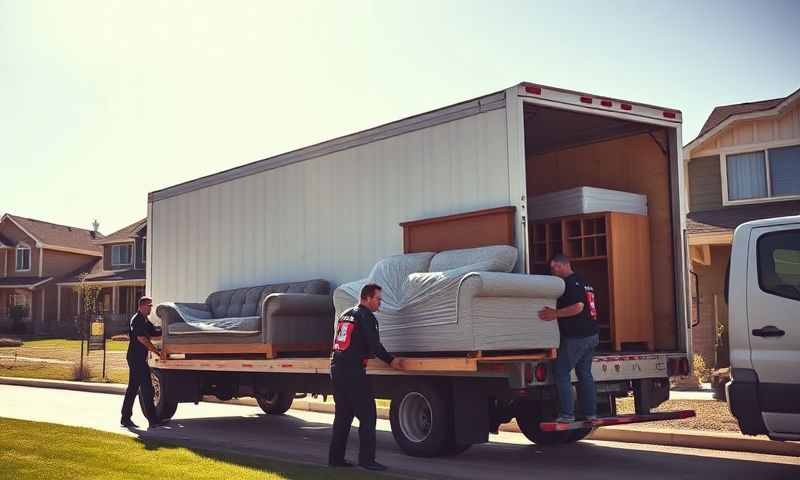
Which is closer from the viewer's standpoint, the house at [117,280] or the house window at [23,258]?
the house at [117,280]

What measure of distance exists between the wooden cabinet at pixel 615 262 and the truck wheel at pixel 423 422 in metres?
2.05

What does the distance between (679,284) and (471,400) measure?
9.19 ft

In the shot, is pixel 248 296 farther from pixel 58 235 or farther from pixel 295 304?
pixel 58 235

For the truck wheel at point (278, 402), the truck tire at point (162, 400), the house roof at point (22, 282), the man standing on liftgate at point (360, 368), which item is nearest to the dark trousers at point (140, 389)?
the truck tire at point (162, 400)

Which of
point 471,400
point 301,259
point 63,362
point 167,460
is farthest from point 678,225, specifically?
point 63,362

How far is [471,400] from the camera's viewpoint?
9320 mm

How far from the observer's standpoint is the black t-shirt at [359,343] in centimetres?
907

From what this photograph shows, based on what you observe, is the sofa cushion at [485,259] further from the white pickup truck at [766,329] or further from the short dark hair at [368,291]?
the white pickup truck at [766,329]

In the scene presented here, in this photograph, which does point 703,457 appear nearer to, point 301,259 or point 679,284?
point 679,284

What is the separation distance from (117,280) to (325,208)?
4042 cm

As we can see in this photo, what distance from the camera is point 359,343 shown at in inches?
359

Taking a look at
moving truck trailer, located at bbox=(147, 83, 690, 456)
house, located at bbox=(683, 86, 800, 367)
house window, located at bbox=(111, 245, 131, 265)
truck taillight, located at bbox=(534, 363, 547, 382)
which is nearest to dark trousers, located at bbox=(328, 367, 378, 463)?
moving truck trailer, located at bbox=(147, 83, 690, 456)

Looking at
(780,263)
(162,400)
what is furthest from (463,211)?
(162,400)

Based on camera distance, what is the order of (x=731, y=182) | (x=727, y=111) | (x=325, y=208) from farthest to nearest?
1. (x=727, y=111)
2. (x=731, y=182)
3. (x=325, y=208)
